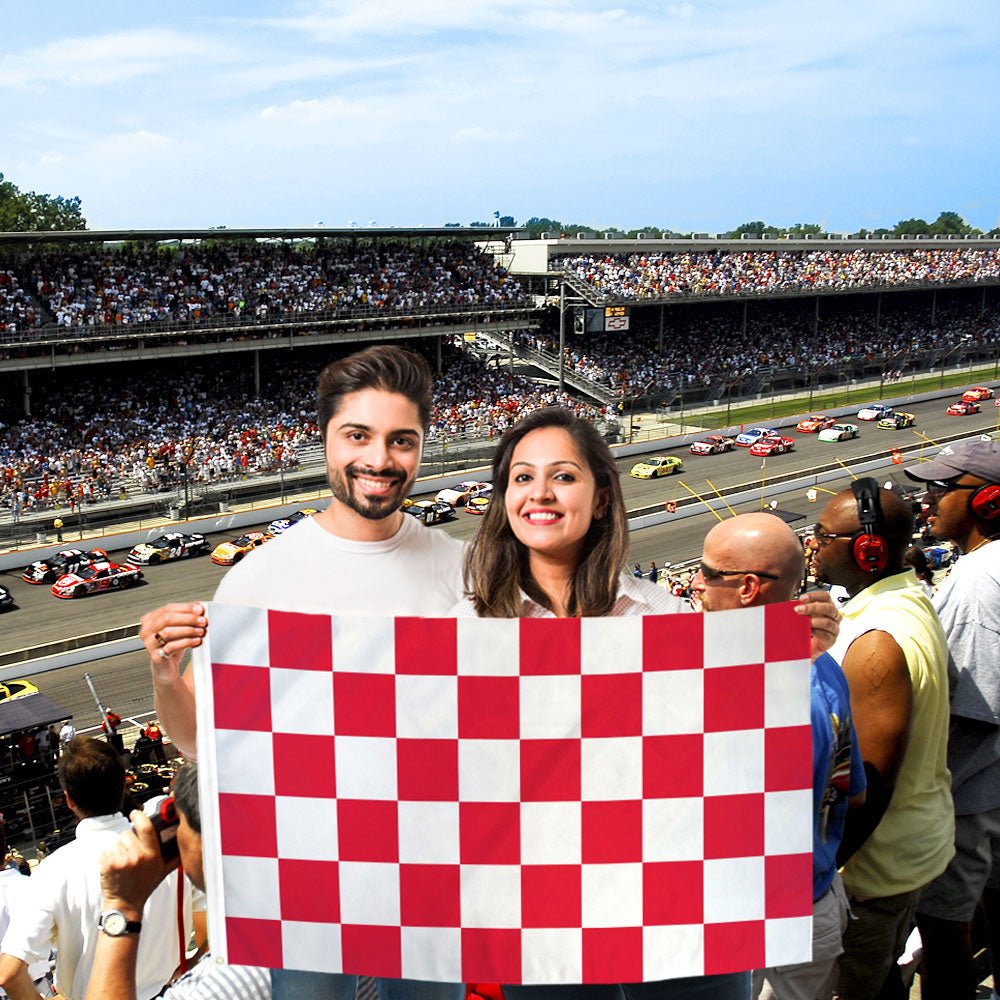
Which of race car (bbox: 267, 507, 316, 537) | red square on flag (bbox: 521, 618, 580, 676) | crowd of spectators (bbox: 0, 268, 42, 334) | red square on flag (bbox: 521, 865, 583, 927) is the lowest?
race car (bbox: 267, 507, 316, 537)

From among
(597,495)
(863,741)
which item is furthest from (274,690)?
(863,741)

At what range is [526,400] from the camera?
1816 inches

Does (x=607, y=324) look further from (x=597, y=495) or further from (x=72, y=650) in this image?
(x=597, y=495)

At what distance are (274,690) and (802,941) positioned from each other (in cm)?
160

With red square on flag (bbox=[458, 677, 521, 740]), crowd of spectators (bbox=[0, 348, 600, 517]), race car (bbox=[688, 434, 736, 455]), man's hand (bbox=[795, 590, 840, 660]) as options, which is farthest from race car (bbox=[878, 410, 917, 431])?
red square on flag (bbox=[458, 677, 521, 740])

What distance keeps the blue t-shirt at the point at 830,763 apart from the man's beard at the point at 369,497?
1389mm

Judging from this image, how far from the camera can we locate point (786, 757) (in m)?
3.16

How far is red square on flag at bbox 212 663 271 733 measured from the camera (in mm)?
3062

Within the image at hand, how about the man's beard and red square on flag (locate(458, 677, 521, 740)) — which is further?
the man's beard

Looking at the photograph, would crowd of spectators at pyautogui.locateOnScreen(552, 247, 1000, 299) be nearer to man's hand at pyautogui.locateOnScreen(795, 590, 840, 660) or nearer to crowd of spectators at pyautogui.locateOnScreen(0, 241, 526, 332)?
crowd of spectators at pyautogui.locateOnScreen(0, 241, 526, 332)

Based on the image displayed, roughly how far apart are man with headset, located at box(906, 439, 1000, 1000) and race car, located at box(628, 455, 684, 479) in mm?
33849

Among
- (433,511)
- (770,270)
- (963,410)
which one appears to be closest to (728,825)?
(433,511)

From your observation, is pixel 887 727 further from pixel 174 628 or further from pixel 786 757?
pixel 174 628

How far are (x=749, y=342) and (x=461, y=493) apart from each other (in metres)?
32.5
